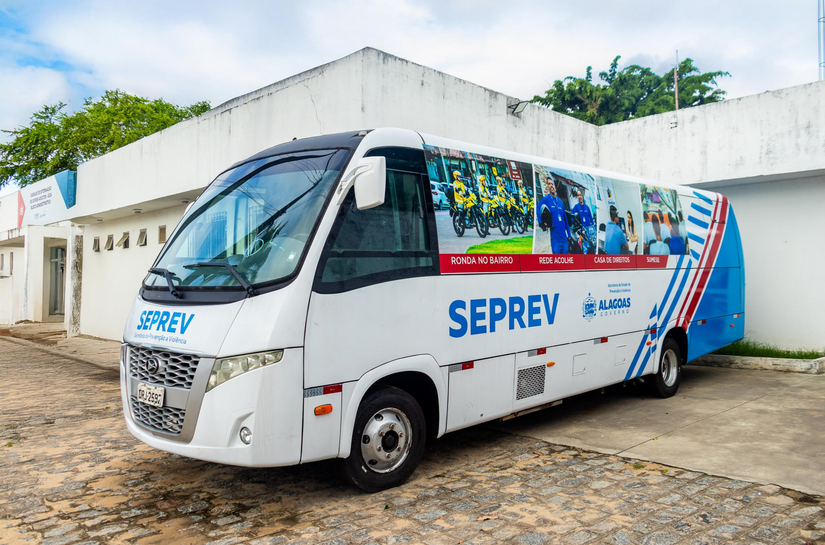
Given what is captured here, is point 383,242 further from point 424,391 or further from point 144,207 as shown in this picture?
point 144,207

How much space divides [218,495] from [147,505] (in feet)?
1.67

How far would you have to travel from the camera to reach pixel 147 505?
4660 mm

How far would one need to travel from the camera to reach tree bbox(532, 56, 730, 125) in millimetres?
33969

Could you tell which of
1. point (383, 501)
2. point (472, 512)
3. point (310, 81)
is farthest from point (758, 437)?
point (310, 81)

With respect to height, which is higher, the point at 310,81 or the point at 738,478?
the point at 310,81

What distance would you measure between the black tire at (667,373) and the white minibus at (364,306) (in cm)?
169

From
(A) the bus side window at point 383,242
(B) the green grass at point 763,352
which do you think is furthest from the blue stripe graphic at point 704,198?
(A) the bus side window at point 383,242

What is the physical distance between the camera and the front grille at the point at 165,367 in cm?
433

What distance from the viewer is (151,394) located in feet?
15.0

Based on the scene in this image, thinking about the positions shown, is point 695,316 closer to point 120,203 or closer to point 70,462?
point 70,462

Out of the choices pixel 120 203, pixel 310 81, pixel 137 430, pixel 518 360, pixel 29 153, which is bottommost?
pixel 137 430

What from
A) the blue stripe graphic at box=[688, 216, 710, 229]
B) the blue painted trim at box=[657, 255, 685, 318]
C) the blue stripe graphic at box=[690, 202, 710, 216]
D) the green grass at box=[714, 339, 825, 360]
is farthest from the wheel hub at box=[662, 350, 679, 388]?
the green grass at box=[714, 339, 825, 360]

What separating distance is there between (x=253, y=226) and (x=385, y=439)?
6.31 feet

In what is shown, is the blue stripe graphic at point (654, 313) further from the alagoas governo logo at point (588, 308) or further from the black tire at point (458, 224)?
the black tire at point (458, 224)
